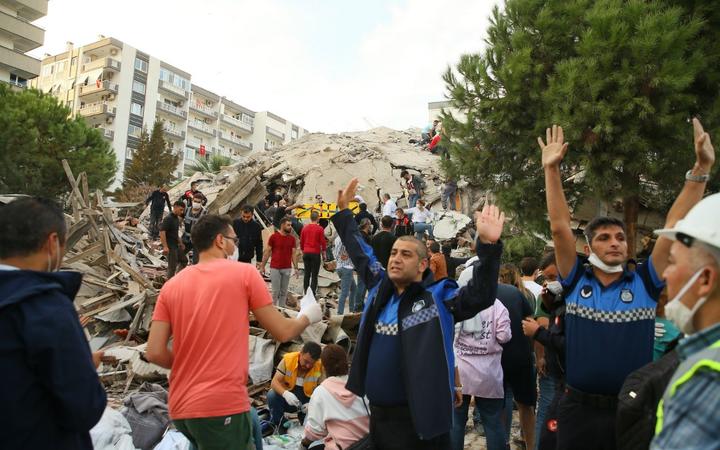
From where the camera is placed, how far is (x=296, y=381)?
18.6 ft

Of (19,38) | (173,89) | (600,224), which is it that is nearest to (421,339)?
(600,224)

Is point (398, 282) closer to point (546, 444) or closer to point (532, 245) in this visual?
point (546, 444)

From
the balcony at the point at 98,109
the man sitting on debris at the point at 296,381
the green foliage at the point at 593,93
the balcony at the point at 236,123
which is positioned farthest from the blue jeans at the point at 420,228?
the balcony at the point at 236,123

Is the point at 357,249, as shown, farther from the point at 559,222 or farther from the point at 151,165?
the point at 151,165

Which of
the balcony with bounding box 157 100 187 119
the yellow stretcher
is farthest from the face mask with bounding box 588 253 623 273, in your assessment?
the balcony with bounding box 157 100 187 119

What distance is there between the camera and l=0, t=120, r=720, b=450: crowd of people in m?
1.48

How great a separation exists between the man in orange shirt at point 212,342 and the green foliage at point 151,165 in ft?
133

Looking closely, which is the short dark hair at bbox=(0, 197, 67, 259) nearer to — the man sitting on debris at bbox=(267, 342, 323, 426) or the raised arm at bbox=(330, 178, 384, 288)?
the raised arm at bbox=(330, 178, 384, 288)

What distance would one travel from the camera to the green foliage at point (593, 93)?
9.67m

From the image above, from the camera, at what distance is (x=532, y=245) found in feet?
45.0

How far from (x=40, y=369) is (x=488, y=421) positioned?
369 centimetres

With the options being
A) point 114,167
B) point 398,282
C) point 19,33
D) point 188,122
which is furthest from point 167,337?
point 188,122

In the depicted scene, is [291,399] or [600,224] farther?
[291,399]

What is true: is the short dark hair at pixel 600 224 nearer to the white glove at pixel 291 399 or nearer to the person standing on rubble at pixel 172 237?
the white glove at pixel 291 399
